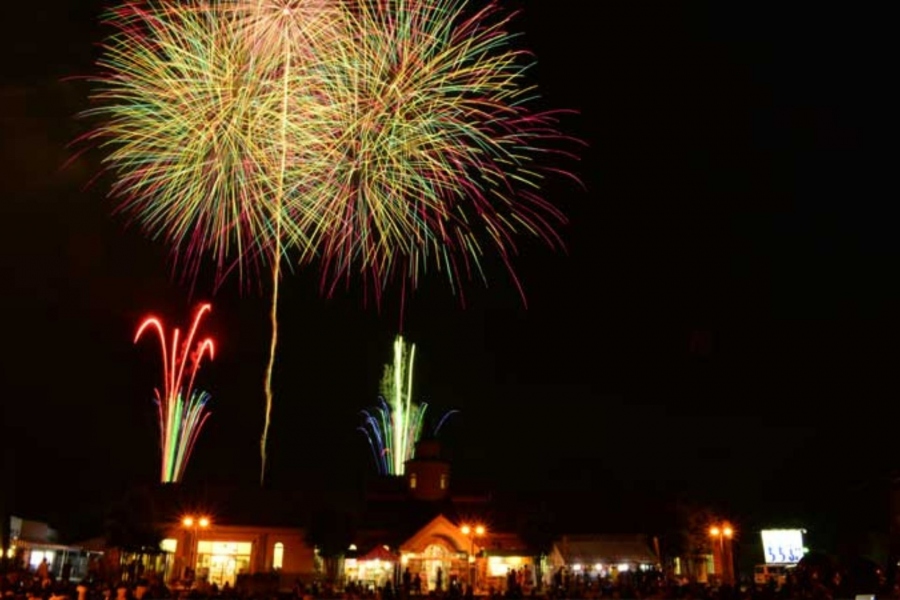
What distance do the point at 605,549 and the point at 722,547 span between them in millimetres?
6422

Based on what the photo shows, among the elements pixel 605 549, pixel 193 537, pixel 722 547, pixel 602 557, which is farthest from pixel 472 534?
pixel 193 537

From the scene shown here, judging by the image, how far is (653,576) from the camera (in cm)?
3912

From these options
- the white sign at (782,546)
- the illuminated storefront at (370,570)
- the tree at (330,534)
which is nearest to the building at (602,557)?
the white sign at (782,546)

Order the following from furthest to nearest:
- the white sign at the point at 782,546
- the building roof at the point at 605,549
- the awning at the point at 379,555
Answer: the building roof at the point at 605,549
the white sign at the point at 782,546
the awning at the point at 379,555

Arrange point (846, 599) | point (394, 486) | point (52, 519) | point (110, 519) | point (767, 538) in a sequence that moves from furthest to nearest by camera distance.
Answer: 1. point (52, 519)
2. point (394, 486)
3. point (767, 538)
4. point (110, 519)
5. point (846, 599)

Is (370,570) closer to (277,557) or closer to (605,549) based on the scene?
(277,557)

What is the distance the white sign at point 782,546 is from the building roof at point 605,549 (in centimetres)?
603

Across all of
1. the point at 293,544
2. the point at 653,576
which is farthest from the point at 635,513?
the point at 293,544

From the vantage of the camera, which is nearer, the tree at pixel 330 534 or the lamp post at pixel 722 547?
the tree at pixel 330 534

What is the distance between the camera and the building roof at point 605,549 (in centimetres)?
4584

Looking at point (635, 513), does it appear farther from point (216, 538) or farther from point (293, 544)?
point (216, 538)

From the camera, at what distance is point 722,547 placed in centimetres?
4772

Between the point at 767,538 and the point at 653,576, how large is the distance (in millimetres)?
10742

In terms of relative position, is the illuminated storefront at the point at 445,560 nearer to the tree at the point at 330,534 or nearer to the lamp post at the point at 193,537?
the tree at the point at 330,534
